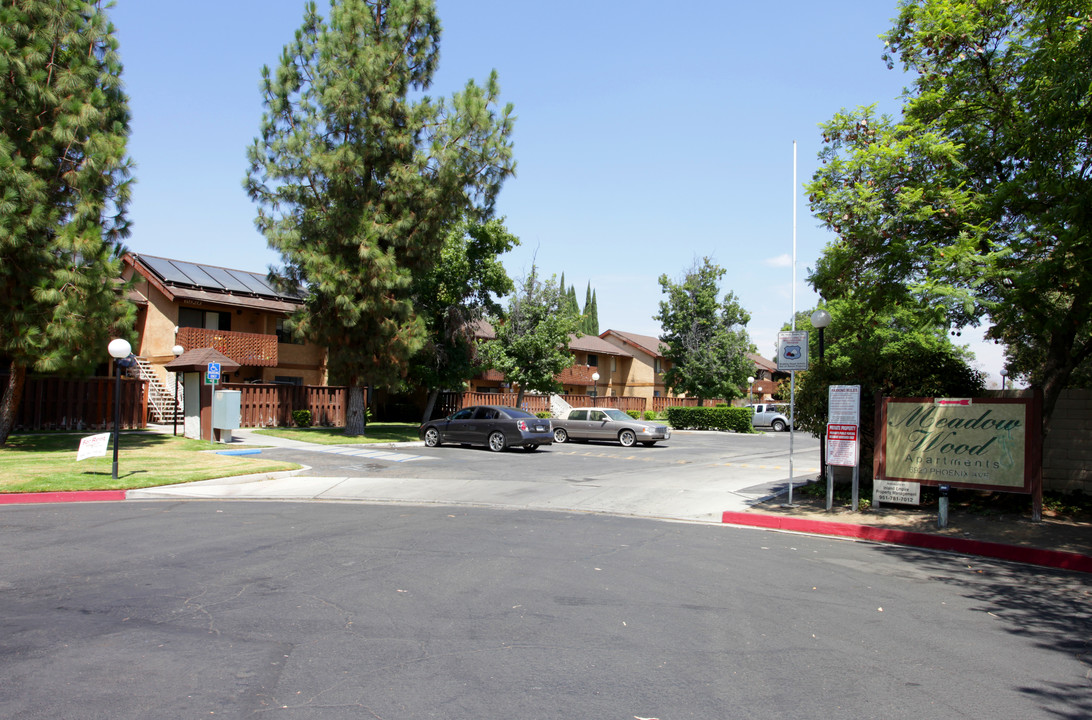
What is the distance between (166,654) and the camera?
488 cm

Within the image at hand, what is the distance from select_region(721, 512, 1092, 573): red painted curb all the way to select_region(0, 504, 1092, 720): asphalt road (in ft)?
1.61

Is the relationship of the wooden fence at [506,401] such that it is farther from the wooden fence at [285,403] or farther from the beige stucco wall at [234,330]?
the beige stucco wall at [234,330]

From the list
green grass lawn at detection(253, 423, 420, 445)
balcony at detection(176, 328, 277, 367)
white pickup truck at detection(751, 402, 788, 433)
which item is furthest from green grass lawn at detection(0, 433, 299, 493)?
white pickup truck at detection(751, 402, 788, 433)

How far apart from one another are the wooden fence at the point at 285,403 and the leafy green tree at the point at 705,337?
23.1 m

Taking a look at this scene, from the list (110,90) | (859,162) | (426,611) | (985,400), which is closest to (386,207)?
(110,90)

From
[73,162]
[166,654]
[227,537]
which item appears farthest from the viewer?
[73,162]

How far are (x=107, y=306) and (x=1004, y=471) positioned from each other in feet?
69.9

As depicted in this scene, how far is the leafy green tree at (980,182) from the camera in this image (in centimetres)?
935

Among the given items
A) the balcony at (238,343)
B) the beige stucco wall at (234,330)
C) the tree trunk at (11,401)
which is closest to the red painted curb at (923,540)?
the tree trunk at (11,401)

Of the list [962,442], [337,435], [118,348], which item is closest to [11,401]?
[118,348]

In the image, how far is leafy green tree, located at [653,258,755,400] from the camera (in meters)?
46.9

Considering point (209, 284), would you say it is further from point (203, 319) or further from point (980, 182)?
point (980, 182)

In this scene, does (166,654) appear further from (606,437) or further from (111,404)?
(111,404)

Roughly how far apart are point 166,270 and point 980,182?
105ft
